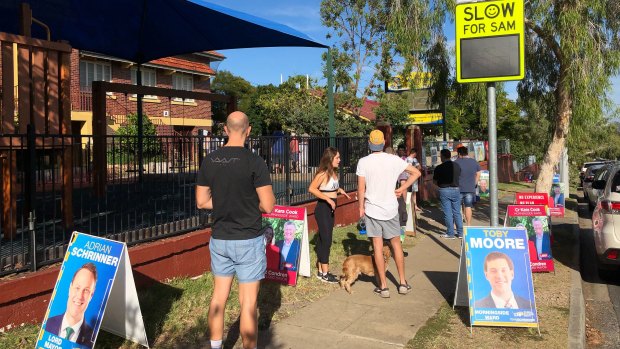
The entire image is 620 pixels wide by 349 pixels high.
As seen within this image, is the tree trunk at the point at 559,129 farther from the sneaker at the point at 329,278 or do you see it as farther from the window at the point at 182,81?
the window at the point at 182,81

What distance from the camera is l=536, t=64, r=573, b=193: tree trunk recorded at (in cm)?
898

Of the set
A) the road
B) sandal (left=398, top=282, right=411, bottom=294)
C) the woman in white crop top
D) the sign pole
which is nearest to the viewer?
the road

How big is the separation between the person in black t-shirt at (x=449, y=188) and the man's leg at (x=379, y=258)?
12.7 ft

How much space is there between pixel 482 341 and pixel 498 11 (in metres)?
3.40

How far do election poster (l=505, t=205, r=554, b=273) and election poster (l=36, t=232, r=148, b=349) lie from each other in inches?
214

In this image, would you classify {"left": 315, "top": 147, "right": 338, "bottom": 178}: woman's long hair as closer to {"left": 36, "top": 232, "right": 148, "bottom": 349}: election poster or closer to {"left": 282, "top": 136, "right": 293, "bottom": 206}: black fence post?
{"left": 282, "top": 136, "right": 293, "bottom": 206}: black fence post

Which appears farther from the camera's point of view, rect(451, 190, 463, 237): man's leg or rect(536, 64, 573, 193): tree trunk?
rect(451, 190, 463, 237): man's leg

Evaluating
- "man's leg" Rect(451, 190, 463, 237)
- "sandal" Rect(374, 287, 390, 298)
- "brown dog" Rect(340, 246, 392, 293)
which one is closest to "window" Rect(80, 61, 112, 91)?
"man's leg" Rect(451, 190, 463, 237)

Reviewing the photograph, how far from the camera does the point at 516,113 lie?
37.9 m

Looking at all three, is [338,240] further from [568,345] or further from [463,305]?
[568,345]

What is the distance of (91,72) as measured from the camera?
906 inches

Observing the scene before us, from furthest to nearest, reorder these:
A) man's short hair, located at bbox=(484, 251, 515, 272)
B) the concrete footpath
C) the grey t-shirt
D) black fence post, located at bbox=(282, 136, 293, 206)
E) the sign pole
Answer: the grey t-shirt, black fence post, located at bbox=(282, 136, 293, 206), the sign pole, man's short hair, located at bbox=(484, 251, 515, 272), the concrete footpath

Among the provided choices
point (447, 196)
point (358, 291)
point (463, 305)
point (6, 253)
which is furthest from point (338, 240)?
point (6, 253)

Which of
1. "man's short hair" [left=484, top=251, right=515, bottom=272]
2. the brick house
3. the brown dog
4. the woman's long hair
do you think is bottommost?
the brown dog
